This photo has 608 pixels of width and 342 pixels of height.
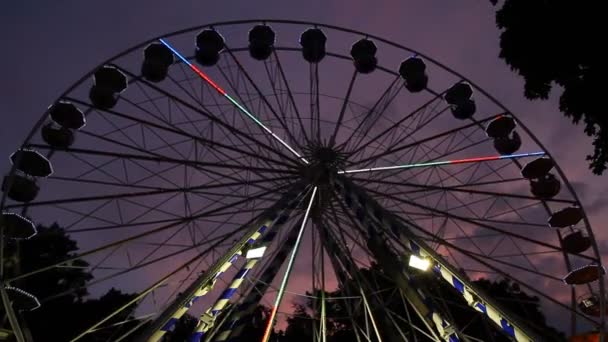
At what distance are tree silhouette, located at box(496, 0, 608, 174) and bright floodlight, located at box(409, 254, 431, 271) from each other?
3023mm

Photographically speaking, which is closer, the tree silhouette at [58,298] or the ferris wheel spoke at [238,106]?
the ferris wheel spoke at [238,106]

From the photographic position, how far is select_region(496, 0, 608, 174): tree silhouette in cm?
632

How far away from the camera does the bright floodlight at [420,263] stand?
323 inches

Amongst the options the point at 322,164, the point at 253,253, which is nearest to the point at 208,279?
the point at 253,253

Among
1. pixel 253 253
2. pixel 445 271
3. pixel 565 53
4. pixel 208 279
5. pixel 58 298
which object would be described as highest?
pixel 58 298

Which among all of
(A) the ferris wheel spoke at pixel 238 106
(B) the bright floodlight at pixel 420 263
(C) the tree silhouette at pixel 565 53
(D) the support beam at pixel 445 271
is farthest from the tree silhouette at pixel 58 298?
(C) the tree silhouette at pixel 565 53

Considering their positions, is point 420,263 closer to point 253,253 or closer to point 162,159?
point 253,253

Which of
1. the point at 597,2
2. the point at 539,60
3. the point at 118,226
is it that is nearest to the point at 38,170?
the point at 118,226

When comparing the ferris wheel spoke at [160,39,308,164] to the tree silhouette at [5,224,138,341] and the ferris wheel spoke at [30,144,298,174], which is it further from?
the tree silhouette at [5,224,138,341]

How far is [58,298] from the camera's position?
24781 mm

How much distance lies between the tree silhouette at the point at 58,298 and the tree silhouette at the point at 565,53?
20965mm

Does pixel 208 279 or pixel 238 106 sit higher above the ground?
pixel 238 106

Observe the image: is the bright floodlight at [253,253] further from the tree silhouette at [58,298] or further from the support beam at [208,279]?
the tree silhouette at [58,298]

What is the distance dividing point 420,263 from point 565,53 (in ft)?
13.5
